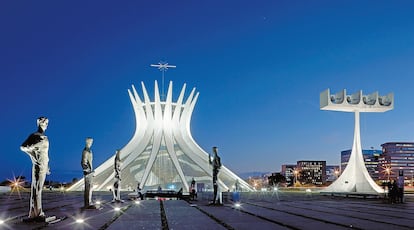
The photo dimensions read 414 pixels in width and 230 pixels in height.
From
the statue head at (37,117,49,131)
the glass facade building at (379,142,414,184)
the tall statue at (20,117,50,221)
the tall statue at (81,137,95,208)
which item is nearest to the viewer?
the tall statue at (20,117,50,221)

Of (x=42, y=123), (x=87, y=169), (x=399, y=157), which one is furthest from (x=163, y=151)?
(x=399, y=157)

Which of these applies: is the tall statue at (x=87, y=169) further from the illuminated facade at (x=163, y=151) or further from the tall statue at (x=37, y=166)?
the illuminated facade at (x=163, y=151)

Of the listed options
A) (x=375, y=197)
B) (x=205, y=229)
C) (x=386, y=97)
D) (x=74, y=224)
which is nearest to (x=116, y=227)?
(x=74, y=224)

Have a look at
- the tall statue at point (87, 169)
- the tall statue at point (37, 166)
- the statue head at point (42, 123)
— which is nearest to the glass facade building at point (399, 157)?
the tall statue at point (87, 169)

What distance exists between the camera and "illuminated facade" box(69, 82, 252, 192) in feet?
128

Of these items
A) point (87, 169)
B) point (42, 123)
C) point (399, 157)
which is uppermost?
point (42, 123)

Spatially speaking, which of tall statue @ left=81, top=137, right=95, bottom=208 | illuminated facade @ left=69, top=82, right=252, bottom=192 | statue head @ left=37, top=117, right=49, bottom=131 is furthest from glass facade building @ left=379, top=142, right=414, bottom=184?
statue head @ left=37, top=117, right=49, bottom=131

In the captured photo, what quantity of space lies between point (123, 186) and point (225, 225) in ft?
105

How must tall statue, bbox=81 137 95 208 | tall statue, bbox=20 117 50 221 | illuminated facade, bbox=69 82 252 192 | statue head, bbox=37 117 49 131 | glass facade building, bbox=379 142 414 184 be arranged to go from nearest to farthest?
tall statue, bbox=20 117 50 221 → statue head, bbox=37 117 49 131 → tall statue, bbox=81 137 95 208 → illuminated facade, bbox=69 82 252 192 → glass facade building, bbox=379 142 414 184

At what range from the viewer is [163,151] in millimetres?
42750

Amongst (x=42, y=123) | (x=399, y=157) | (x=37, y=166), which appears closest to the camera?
(x=37, y=166)

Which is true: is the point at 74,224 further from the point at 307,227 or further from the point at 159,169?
the point at 159,169

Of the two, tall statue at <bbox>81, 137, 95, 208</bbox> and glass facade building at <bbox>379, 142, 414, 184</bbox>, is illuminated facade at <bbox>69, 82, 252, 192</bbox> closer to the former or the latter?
tall statue at <bbox>81, 137, 95, 208</bbox>

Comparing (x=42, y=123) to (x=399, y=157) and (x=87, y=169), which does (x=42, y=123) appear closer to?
(x=87, y=169)
